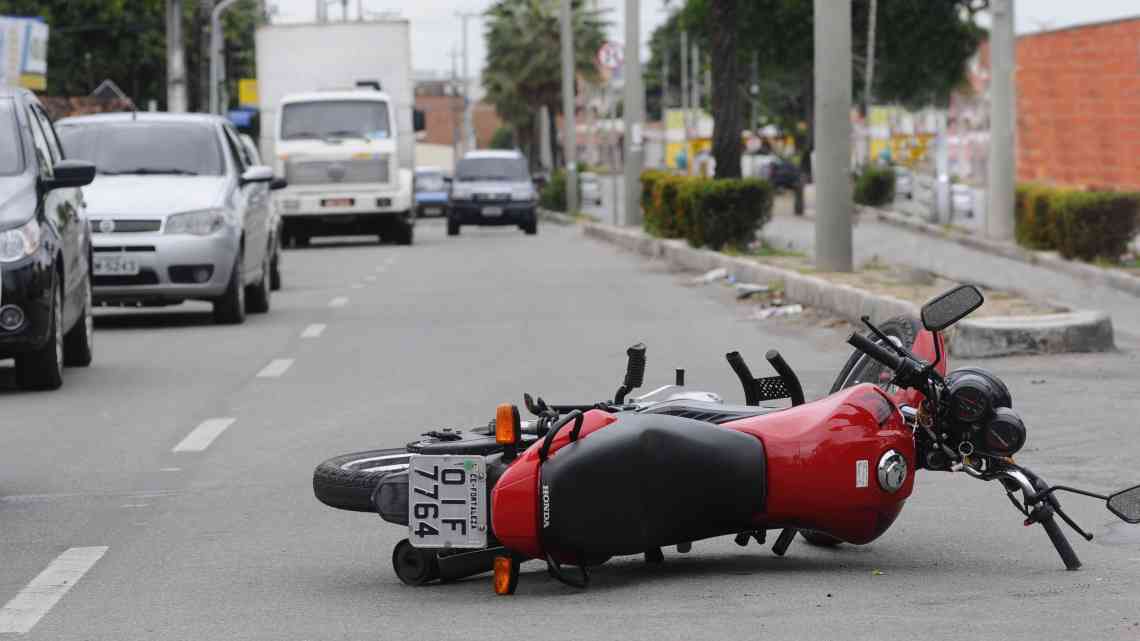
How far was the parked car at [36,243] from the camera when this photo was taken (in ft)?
41.2

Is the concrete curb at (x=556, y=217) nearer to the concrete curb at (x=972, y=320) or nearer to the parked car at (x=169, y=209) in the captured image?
the concrete curb at (x=972, y=320)

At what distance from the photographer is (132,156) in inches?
741

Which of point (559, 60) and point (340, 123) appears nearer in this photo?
point (340, 123)

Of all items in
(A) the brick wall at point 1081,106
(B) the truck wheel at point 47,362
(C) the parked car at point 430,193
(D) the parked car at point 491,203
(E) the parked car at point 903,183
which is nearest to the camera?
(B) the truck wheel at point 47,362

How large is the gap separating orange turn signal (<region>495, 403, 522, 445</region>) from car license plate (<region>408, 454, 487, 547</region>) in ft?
0.29

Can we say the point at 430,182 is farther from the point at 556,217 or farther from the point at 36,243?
the point at 36,243

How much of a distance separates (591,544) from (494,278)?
19745 mm

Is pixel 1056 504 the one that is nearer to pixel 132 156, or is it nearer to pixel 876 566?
pixel 876 566

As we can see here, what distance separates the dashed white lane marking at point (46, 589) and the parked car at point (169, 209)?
34.6ft

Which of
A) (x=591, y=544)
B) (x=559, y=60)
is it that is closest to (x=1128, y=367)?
(x=591, y=544)

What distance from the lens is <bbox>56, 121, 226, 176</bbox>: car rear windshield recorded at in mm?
18781

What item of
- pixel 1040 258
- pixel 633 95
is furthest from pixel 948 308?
pixel 633 95

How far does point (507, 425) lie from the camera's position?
6336 mm

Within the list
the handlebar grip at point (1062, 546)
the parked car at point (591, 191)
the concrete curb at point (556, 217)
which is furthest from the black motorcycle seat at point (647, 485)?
the parked car at point (591, 191)
